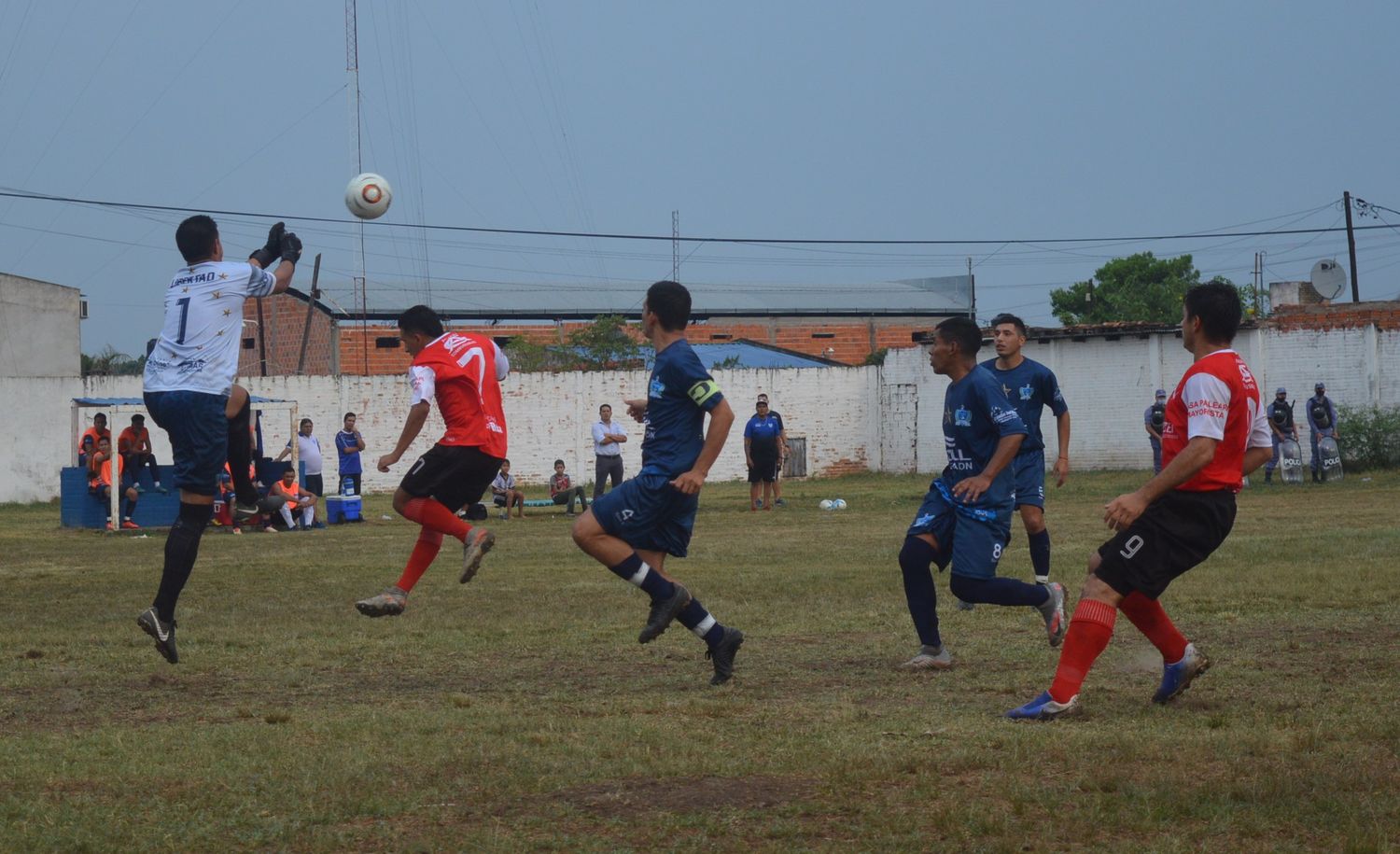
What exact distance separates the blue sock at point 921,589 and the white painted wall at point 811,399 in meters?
29.5

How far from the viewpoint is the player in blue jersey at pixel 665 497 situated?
7.20 metres

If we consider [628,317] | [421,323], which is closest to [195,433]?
[421,323]

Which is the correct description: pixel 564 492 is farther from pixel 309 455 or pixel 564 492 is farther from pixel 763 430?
pixel 309 455

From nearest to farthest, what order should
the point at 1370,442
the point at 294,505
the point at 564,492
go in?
the point at 294,505, the point at 564,492, the point at 1370,442

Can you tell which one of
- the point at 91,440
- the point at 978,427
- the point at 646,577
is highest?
the point at 91,440

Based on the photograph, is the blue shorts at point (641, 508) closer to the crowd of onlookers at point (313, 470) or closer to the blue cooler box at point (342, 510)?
the crowd of onlookers at point (313, 470)

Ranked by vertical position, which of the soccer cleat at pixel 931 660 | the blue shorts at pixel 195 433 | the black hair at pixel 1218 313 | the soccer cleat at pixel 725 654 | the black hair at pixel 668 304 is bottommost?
the soccer cleat at pixel 931 660

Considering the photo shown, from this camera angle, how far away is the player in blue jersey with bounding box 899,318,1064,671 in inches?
291

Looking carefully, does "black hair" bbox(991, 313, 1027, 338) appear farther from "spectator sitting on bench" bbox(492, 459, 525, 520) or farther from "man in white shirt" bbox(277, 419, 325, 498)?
"man in white shirt" bbox(277, 419, 325, 498)

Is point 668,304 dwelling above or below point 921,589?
above

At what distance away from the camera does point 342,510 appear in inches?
985

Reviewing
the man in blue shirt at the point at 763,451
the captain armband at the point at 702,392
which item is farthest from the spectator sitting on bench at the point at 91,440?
the captain armband at the point at 702,392

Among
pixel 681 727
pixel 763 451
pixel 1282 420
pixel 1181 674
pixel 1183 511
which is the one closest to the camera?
pixel 681 727

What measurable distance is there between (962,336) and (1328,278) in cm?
3947
